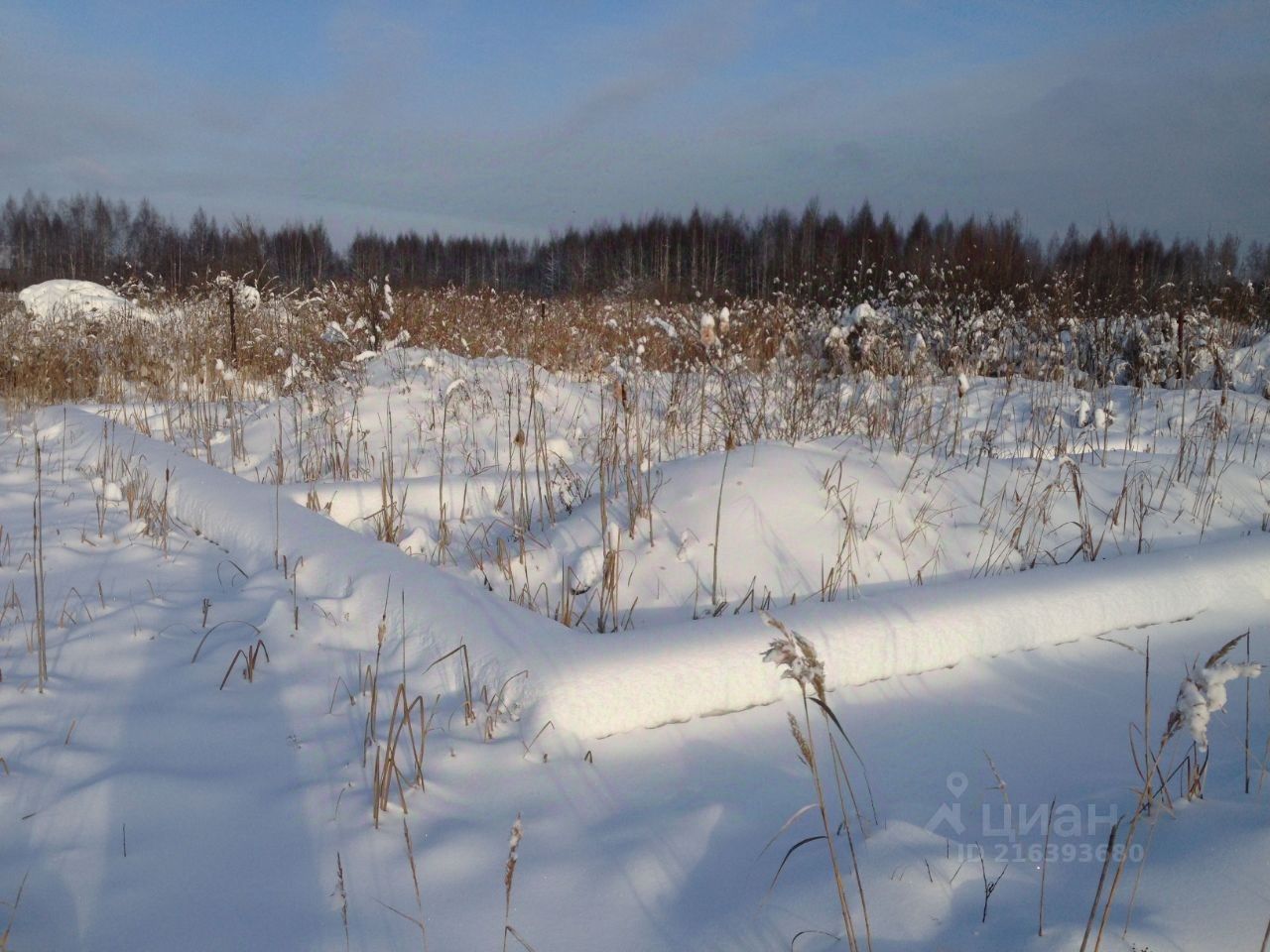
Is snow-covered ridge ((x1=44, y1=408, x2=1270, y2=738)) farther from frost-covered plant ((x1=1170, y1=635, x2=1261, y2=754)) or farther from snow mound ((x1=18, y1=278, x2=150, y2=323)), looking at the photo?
snow mound ((x1=18, y1=278, x2=150, y2=323))

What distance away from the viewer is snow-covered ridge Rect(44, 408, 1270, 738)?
172cm

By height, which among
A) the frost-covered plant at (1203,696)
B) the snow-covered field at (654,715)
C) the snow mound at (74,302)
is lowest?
the snow-covered field at (654,715)

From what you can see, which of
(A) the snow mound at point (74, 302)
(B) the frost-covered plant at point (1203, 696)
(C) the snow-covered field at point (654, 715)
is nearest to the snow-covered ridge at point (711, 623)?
(C) the snow-covered field at point (654, 715)

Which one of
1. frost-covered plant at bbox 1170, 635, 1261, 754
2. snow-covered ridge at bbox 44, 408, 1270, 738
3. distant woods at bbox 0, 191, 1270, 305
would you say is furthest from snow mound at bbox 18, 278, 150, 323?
frost-covered plant at bbox 1170, 635, 1261, 754

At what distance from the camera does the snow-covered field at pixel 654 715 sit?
1.10 metres

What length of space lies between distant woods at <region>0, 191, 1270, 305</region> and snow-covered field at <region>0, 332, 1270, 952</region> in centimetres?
517

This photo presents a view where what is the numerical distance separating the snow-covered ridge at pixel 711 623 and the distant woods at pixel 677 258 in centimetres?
516

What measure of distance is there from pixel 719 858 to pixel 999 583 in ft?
4.40

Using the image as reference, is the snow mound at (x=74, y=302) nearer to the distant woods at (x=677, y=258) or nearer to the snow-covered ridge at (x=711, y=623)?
the distant woods at (x=677, y=258)

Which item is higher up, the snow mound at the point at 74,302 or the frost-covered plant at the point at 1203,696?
the snow mound at the point at 74,302

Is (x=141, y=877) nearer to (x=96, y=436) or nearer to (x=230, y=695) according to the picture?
(x=230, y=695)

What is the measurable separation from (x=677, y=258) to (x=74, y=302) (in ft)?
104

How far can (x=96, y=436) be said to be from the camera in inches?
171

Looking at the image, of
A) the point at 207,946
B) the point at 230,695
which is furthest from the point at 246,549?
the point at 207,946
